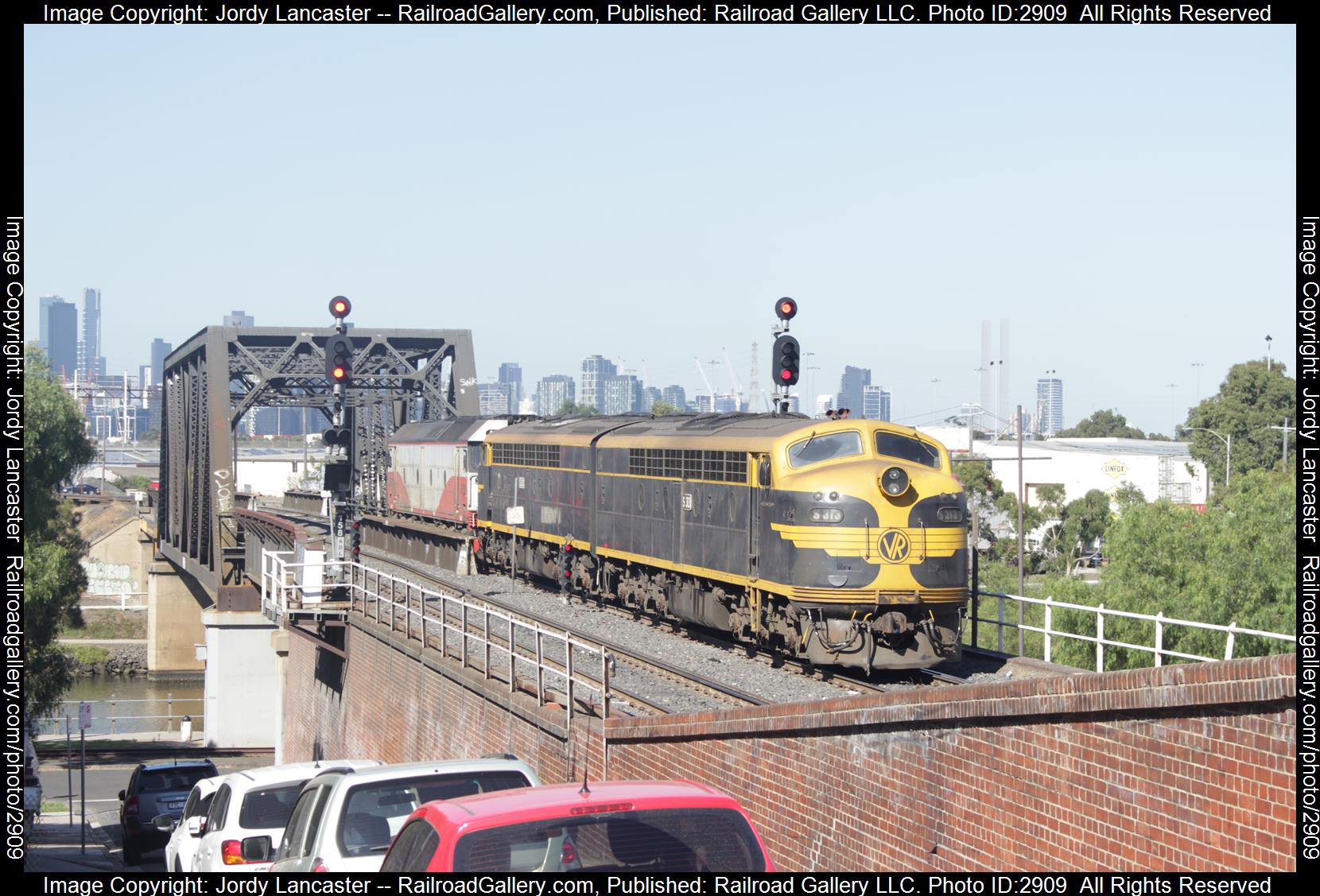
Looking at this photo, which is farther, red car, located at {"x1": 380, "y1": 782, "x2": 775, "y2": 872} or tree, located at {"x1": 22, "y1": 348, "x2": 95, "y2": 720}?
tree, located at {"x1": 22, "y1": 348, "x2": 95, "y2": 720}

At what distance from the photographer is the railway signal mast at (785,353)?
22469mm

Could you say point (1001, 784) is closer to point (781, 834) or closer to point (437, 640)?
point (781, 834)

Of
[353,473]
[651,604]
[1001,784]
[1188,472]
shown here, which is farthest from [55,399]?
[1188,472]

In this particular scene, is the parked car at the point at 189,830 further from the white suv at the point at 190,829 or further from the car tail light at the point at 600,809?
the car tail light at the point at 600,809

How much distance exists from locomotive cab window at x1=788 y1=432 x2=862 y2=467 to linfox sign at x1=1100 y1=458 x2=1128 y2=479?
248 ft

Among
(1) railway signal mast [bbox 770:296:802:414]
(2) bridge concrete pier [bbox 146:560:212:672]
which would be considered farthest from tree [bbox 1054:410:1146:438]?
(1) railway signal mast [bbox 770:296:802:414]

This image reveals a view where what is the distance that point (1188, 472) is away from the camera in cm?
8475

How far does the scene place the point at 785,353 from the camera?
22.4m

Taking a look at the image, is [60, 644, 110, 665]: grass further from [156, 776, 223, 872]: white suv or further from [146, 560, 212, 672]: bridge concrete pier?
[156, 776, 223, 872]: white suv

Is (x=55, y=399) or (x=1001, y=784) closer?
(x=1001, y=784)

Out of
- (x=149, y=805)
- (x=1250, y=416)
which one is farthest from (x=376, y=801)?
(x=1250, y=416)

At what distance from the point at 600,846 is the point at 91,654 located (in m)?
80.3

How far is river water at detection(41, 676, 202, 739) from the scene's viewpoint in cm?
5500
